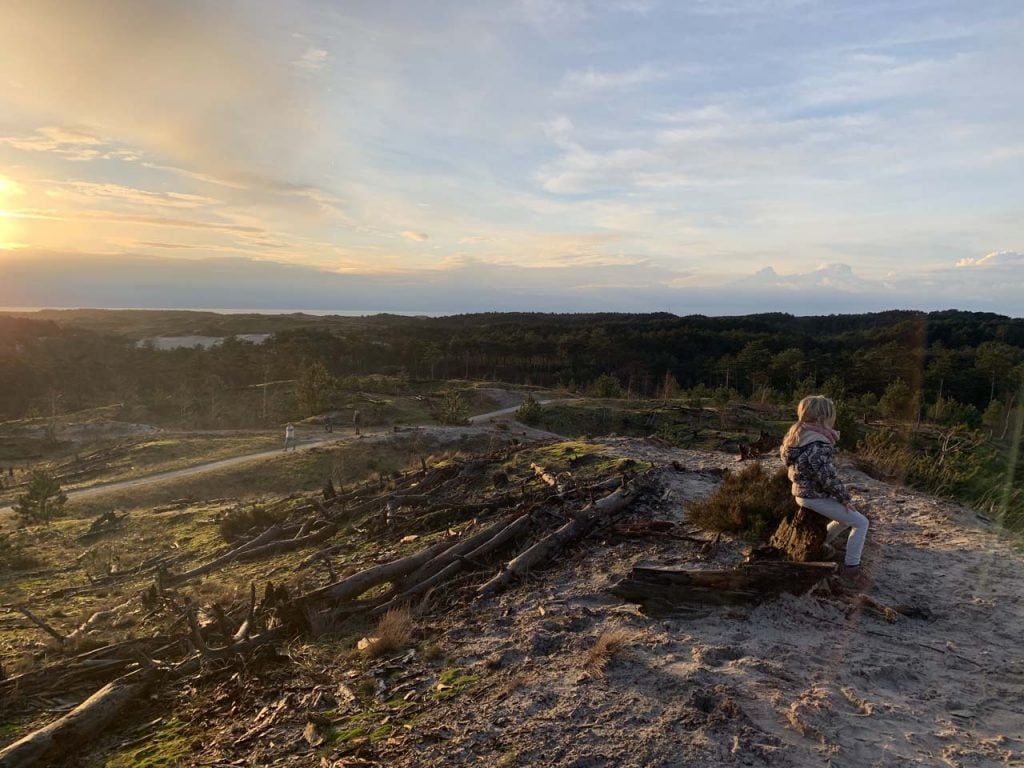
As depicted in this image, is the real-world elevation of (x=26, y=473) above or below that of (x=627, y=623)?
below

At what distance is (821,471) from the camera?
5.52 m

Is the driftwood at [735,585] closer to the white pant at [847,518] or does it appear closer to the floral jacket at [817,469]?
the white pant at [847,518]

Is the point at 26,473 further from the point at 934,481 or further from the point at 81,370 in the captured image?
the point at 81,370

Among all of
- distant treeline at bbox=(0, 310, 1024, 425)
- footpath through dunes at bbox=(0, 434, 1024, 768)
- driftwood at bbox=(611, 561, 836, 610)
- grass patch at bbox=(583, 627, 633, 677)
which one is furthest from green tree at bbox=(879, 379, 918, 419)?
grass patch at bbox=(583, 627, 633, 677)

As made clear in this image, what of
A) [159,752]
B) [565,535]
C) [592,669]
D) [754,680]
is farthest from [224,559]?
[754,680]

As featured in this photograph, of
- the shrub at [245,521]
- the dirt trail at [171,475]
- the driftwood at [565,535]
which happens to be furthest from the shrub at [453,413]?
the driftwood at [565,535]

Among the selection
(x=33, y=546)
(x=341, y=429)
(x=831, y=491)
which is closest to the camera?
(x=831, y=491)

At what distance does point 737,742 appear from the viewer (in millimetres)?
3746

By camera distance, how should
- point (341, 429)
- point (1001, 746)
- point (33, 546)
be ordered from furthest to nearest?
1. point (341, 429)
2. point (33, 546)
3. point (1001, 746)

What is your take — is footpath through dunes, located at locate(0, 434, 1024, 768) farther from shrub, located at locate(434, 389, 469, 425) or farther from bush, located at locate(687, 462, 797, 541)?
shrub, located at locate(434, 389, 469, 425)

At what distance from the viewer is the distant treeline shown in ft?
169

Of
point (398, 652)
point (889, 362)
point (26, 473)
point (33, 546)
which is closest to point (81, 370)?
point (26, 473)

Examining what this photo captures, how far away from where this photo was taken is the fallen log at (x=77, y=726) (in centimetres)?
478

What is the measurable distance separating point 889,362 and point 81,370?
88.8 metres
